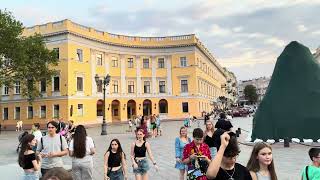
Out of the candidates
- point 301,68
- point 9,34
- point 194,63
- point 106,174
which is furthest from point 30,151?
point 194,63

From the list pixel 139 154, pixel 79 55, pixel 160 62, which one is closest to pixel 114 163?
pixel 139 154

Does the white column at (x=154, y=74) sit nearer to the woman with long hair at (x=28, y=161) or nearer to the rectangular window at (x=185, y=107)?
the rectangular window at (x=185, y=107)

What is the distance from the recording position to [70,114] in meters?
46.3

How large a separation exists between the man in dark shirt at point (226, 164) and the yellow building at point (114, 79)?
4387 cm

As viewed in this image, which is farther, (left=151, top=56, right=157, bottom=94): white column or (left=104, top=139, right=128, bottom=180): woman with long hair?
(left=151, top=56, right=157, bottom=94): white column

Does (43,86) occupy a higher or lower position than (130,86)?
lower

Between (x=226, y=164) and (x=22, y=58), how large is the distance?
1503 inches

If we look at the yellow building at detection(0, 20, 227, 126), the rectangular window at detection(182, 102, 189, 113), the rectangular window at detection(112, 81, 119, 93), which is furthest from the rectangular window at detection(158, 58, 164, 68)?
the rectangular window at detection(112, 81, 119, 93)

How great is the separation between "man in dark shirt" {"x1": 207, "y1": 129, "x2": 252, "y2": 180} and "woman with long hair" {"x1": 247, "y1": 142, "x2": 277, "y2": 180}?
14.3 inches

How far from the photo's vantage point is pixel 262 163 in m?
4.25

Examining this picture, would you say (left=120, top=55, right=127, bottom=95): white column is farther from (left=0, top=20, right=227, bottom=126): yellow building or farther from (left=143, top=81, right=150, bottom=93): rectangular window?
(left=143, top=81, right=150, bottom=93): rectangular window

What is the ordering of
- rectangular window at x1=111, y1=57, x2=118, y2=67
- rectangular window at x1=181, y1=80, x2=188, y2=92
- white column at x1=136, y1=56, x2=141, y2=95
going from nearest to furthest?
rectangular window at x1=111, y1=57, x2=118, y2=67 < white column at x1=136, y1=56, x2=141, y2=95 < rectangular window at x1=181, y1=80, x2=188, y2=92

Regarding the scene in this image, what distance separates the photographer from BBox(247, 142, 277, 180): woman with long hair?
13.8 feet

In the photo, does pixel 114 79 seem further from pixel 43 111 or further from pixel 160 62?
pixel 43 111
